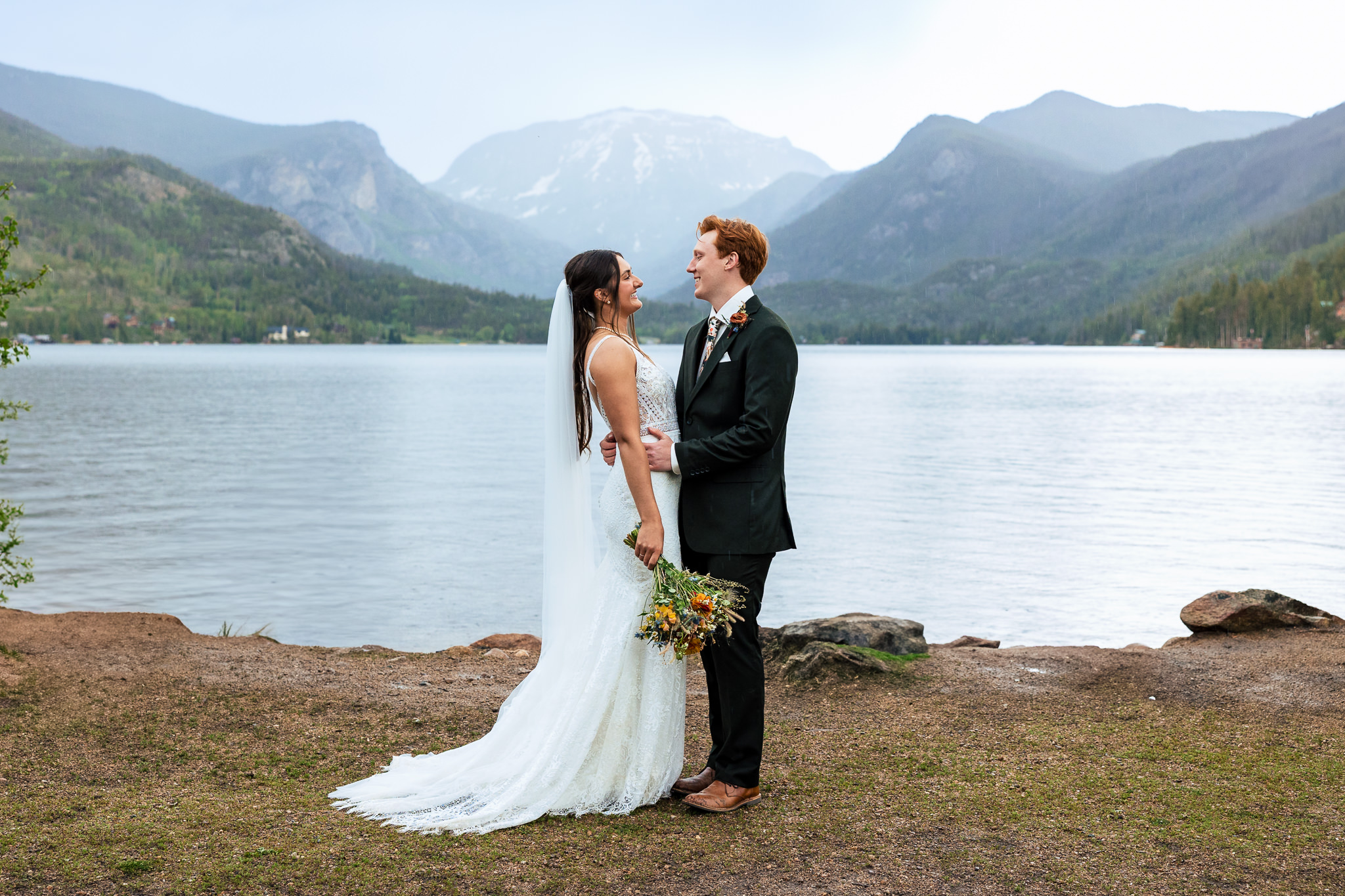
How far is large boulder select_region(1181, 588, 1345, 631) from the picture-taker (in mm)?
10078

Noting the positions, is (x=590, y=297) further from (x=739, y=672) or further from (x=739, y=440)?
(x=739, y=672)

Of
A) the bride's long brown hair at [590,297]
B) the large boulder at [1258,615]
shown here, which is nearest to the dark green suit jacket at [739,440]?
the bride's long brown hair at [590,297]

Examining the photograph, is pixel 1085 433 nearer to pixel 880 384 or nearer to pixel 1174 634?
pixel 1174 634

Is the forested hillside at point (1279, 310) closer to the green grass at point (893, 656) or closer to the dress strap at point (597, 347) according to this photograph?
the green grass at point (893, 656)

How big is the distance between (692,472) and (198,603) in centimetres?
1441

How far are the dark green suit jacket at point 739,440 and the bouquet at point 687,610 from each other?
230 millimetres

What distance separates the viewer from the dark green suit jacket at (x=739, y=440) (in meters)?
4.95

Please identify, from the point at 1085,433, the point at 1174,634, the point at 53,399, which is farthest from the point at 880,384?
the point at 1174,634

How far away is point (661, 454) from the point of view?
5.02m

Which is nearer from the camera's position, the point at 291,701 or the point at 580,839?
the point at 580,839

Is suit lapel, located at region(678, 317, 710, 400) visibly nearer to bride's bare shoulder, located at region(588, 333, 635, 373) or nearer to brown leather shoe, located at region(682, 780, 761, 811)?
bride's bare shoulder, located at region(588, 333, 635, 373)

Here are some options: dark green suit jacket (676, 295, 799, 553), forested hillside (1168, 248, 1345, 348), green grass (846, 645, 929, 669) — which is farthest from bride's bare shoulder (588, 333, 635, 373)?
forested hillside (1168, 248, 1345, 348)

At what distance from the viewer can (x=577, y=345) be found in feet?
17.7

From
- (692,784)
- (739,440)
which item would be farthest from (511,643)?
(739,440)
